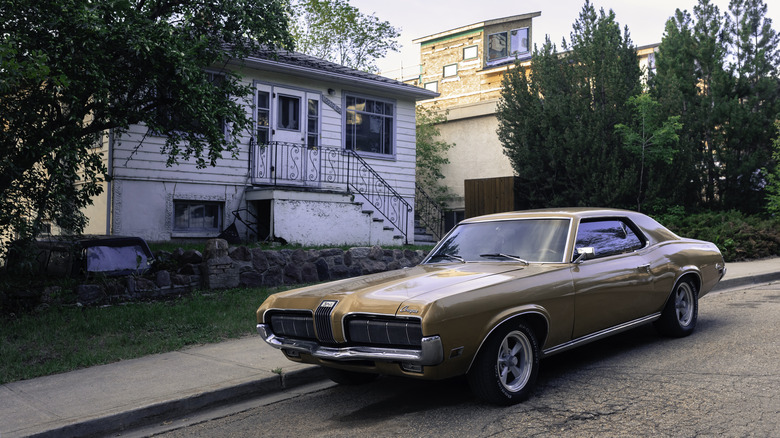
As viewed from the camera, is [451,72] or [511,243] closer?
[511,243]

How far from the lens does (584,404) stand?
478cm

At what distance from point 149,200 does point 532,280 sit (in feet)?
35.0

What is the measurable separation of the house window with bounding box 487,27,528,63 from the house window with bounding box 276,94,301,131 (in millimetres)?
25427

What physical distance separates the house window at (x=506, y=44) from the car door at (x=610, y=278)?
34.4 meters

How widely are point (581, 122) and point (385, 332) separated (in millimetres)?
14277

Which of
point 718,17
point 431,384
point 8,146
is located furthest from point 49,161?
point 718,17

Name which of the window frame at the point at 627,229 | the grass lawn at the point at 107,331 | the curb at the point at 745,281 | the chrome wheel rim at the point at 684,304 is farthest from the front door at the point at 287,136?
the chrome wheel rim at the point at 684,304

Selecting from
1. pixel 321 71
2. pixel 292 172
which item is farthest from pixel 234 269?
pixel 321 71

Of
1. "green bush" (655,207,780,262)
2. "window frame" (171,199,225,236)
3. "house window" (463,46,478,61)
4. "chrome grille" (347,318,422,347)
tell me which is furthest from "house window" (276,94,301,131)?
"house window" (463,46,478,61)

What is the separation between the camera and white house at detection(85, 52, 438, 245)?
13664 millimetres

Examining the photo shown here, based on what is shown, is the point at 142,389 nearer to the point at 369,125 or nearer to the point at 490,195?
the point at 369,125

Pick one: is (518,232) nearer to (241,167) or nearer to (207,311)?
(207,311)

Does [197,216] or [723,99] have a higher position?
[723,99]

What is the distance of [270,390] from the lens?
5.79 meters
